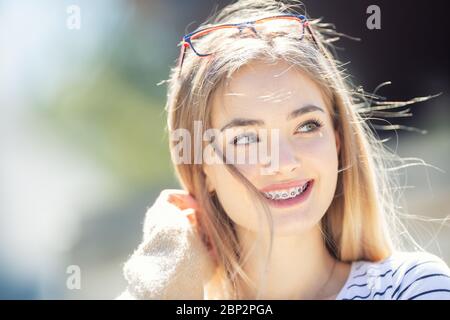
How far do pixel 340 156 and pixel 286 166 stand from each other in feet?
0.70

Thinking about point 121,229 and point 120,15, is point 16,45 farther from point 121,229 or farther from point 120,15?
point 121,229

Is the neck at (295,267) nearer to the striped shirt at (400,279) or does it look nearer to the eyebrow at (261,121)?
the striped shirt at (400,279)

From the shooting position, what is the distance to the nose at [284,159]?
121 cm

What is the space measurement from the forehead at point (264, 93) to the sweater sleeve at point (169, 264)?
297 millimetres

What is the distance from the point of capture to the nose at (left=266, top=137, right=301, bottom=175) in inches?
47.5

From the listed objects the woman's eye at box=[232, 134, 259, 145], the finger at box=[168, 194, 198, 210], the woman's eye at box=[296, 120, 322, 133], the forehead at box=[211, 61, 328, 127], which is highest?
the forehead at box=[211, 61, 328, 127]

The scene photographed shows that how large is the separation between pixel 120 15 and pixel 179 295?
2083mm

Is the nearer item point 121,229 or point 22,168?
point 22,168

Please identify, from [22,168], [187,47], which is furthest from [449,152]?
[22,168]

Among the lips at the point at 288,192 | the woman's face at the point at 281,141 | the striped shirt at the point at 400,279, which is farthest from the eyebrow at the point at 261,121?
the striped shirt at the point at 400,279

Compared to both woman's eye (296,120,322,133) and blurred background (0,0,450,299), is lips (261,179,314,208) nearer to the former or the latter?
woman's eye (296,120,322,133)

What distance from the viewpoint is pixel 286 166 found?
1.21 metres

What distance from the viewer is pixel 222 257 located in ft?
4.58

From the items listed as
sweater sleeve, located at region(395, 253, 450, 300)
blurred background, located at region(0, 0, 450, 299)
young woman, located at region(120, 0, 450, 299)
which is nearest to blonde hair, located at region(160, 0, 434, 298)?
young woman, located at region(120, 0, 450, 299)
